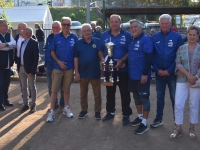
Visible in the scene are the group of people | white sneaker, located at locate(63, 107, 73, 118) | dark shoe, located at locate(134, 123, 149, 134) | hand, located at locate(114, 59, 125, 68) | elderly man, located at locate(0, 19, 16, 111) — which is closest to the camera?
the group of people

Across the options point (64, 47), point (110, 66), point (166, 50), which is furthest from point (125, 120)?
point (64, 47)

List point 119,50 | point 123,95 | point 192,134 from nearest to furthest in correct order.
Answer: point 192,134 < point 119,50 < point 123,95

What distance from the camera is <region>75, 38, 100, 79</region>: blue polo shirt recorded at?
643cm

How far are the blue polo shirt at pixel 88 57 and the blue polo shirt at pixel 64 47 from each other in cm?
15

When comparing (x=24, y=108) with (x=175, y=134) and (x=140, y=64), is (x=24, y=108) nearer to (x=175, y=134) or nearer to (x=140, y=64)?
(x=140, y=64)

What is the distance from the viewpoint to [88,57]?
6.43 metres

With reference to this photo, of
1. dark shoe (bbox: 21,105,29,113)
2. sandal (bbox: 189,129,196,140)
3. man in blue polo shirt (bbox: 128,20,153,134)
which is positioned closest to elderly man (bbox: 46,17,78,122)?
dark shoe (bbox: 21,105,29,113)

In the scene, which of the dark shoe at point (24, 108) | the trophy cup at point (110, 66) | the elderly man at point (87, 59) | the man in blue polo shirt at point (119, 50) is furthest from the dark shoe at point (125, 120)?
the dark shoe at point (24, 108)

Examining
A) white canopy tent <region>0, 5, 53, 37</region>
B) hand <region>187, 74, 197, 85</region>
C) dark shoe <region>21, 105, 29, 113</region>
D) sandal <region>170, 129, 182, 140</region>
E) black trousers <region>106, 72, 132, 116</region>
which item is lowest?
sandal <region>170, 129, 182, 140</region>

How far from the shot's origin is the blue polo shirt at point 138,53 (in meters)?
5.69

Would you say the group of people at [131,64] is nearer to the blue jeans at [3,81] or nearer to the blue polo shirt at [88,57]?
the blue polo shirt at [88,57]

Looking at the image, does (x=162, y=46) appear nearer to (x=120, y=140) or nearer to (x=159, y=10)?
(x=120, y=140)

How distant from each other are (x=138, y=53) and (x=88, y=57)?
1.11 metres

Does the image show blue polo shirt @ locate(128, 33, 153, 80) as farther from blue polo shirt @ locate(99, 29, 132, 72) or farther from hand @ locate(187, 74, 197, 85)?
hand @ locate(187, 74, 197, 85)
